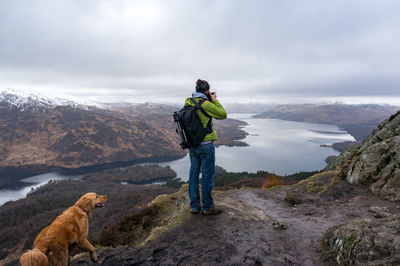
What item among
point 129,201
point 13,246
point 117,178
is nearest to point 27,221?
point 13,246

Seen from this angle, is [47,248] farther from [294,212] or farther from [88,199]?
[294,212]

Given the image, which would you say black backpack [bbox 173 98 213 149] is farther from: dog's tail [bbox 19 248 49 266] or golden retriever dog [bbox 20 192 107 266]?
dog's tail [bbox 19 248 49 266]

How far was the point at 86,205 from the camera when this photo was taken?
18.9ft

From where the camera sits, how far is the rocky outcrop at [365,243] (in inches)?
141

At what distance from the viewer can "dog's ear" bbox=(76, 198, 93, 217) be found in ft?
18.6

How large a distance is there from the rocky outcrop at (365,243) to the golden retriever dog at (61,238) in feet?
17.7

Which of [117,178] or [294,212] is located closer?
[294,212]

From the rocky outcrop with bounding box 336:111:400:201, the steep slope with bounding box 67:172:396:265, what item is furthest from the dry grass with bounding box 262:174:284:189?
the rocky outcrop with bounding box 336:111:400:201

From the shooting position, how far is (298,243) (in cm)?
541

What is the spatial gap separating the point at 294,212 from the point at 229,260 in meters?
4.53

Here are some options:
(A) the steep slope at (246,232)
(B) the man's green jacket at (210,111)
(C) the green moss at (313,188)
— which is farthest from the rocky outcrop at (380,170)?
(B) the man's green jacket at (210,111)

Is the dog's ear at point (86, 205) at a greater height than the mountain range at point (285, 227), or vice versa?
the dog's ear at point (86, 205)

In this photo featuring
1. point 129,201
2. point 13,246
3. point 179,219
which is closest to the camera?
point 179,219

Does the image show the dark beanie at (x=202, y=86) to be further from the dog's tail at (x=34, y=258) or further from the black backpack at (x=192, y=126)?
the dog's tail at (x=34, y=258)
